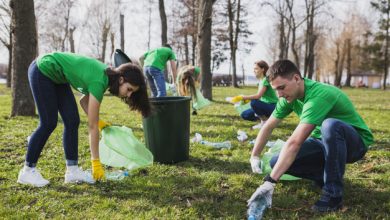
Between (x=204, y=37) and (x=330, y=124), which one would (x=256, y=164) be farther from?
(x=204, y=37)

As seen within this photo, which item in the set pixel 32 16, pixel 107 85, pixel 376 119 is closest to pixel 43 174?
pixel 107 85

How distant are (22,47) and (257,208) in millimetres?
6001

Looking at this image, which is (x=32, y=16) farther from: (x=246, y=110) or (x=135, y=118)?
(x=246, y=110)

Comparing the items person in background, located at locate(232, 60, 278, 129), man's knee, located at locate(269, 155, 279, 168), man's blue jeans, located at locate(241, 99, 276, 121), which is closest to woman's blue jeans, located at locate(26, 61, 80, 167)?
man's knee, located at locate(269, 155, 279, 168)

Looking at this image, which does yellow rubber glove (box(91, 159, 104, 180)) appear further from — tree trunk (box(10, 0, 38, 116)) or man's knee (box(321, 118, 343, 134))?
tree trunk (box(10, 0, 38, 116))

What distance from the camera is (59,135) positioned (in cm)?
531

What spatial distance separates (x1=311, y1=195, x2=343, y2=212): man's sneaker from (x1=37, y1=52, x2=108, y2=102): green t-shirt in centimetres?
180

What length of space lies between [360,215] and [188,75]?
4.38 meters

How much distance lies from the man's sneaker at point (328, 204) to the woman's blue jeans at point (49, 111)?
6.79 ft

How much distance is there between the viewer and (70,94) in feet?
10.5

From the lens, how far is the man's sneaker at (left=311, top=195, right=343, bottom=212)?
8.55 ft

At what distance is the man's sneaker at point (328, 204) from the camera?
8.55 feet

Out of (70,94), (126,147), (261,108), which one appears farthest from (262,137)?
(261,108)

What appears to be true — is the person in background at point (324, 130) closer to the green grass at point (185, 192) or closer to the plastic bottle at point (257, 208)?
the plastic bottle at point (257, 208)
